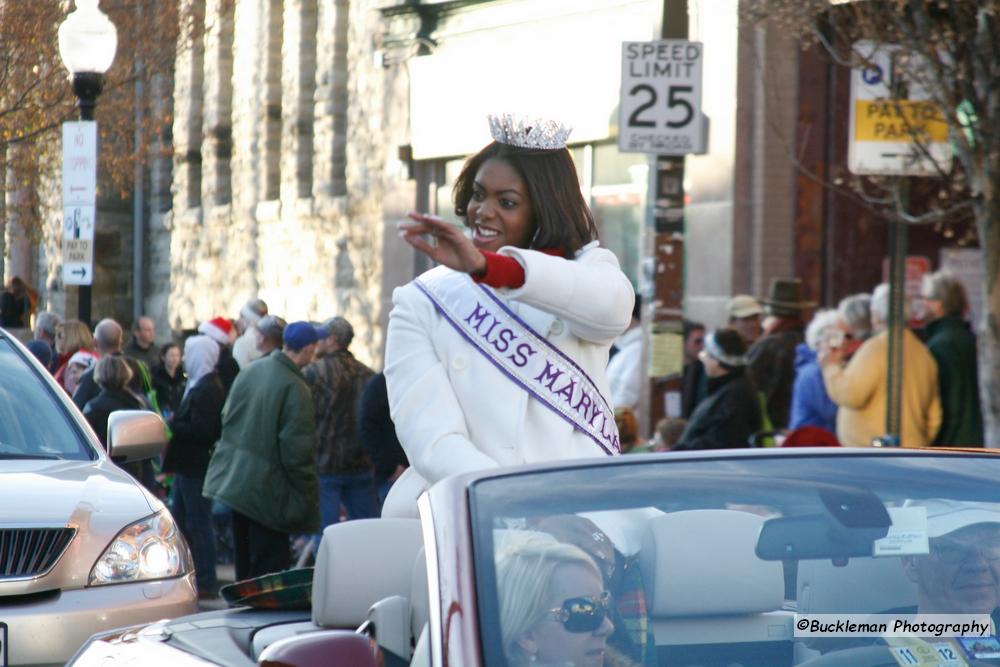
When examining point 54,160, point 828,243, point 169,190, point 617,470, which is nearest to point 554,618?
point 617,470

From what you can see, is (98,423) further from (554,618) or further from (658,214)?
(554,618)

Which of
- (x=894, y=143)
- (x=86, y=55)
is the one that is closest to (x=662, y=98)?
(x=894, y=143)

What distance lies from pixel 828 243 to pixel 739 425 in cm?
603

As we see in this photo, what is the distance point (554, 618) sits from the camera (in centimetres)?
310

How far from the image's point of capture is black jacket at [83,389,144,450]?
36.5 ft

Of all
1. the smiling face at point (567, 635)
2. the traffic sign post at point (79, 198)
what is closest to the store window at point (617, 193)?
the traffic sign post at point (79, 198)

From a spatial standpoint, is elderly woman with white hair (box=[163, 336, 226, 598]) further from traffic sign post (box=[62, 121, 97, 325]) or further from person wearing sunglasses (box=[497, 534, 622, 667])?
person wearing sunglasses (box=[497, 534, 622, 667])

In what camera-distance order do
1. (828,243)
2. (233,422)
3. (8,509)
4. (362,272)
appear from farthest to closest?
(362,272) → (828,243) → (233,422) → (8,509)

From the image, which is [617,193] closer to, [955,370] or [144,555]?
[955,370]

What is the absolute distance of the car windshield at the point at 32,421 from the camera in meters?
7.25

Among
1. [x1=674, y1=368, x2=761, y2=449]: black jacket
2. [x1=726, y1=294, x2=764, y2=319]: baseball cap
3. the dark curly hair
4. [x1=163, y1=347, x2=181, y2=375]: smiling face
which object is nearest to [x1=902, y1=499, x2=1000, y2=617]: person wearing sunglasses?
the dark curly hair

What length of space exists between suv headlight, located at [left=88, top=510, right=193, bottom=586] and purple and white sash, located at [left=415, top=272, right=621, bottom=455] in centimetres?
253

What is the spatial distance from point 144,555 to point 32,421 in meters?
1.07

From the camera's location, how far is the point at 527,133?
174 inches
